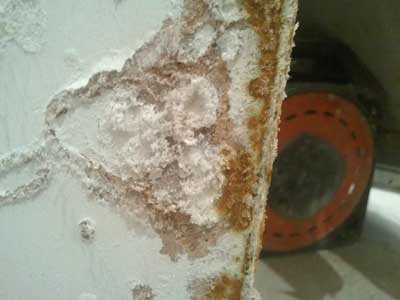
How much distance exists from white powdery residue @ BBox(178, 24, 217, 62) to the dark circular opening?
72 cm

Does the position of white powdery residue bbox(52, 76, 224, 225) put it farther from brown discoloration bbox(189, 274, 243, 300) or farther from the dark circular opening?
the dark circular opening

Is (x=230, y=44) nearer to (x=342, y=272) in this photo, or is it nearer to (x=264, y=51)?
(x=264, y=51)

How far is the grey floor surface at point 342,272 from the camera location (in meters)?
1.19

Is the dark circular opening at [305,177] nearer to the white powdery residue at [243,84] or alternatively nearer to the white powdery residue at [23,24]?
the white powdery residue at [243,84]

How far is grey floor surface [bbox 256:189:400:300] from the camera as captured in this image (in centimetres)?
119

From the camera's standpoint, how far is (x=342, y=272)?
50.0 inches

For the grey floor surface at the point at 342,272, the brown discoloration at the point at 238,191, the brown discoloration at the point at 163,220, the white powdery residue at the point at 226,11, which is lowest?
the grey floor surface at the point at 342,272

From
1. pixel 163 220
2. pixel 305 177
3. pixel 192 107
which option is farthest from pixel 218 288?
pixel 305 177

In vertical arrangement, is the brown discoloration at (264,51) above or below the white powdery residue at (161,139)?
above

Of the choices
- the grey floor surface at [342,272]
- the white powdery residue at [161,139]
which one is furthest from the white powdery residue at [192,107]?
the grey floor surface at [342,272]

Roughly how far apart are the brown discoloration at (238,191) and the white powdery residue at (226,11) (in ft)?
0.48

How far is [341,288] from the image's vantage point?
3.95 feet

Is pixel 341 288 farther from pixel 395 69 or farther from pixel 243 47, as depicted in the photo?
pixel 243 47

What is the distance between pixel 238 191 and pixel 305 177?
2.35 feet
